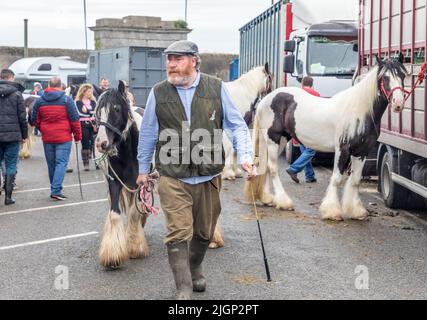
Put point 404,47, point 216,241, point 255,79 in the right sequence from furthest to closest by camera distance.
→ point 255,79, point 404,47, point 216,241

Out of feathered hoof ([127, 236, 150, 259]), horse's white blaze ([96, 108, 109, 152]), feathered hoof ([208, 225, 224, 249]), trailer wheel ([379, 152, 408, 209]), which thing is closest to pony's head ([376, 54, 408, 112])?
trailer wheel ([379, 152, 408, 209])

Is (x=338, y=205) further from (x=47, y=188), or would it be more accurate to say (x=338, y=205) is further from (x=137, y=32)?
(x=137, y=32)

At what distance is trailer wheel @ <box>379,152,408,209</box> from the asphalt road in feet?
0.62

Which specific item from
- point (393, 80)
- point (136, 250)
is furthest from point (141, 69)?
point (136, 250)

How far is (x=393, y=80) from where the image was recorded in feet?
27.3

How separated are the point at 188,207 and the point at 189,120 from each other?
2.15 ft

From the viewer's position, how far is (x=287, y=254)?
7.31 meters

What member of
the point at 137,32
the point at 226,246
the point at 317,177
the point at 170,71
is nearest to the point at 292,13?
the point at 317,177

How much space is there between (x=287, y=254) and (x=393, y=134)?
3004 millimetres

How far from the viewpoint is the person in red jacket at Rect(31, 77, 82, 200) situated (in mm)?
10820

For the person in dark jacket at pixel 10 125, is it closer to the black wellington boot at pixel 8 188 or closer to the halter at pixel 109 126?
the black wellington boot at pixel 8 188

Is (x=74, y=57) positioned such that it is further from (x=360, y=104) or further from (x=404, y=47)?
(x=404, y=47)
